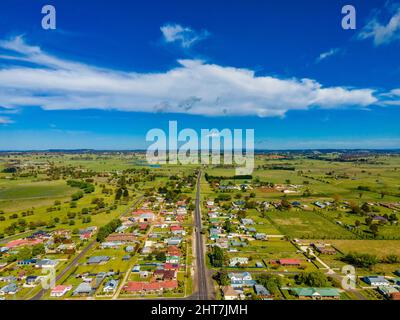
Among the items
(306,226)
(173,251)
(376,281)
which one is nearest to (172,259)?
(173,251)

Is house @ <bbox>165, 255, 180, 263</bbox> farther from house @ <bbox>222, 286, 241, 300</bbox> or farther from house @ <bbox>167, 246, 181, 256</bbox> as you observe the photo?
house @ <bbox>222, 286, 241, 300</bbox>

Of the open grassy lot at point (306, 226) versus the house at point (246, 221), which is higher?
the house at point (246, 221)

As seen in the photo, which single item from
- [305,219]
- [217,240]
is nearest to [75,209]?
[217,240]

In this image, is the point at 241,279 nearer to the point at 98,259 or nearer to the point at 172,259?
the point at 172,259

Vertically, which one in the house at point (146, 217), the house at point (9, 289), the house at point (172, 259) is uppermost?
the house at point (146, 217)

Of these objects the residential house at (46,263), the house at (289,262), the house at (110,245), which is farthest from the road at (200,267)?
the residential house at (46,263)

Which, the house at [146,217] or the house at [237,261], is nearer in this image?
the house at [237,261]

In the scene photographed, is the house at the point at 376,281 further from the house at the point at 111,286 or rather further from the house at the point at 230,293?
the house at the point at 111,286
